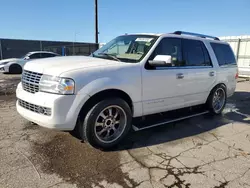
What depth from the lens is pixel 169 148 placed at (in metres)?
3.58

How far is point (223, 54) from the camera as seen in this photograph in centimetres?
566

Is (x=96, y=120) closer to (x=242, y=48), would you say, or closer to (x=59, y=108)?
(x=59, y=108)

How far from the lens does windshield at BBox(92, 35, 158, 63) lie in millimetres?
3872

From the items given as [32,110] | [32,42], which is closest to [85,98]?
[32,110]

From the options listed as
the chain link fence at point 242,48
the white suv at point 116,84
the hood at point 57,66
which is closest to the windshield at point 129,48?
the white suv at point 116,84

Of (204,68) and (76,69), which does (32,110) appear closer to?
(76,69)

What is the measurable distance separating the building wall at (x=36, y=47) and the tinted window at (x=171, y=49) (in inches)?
610

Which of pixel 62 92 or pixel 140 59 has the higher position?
pixel 140 59

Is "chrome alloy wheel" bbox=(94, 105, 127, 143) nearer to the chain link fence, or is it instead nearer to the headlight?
the headlight

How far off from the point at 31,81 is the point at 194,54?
3.38 m

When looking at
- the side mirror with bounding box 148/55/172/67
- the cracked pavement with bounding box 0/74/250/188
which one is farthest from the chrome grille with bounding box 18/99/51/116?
the side mirror with bounding box 148/55/172/67

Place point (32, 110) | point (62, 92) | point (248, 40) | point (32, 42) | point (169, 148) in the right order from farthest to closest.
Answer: point (32, 42) → point (248, 40) → point (169, 148) → point (32, 110) → point (62, 92)

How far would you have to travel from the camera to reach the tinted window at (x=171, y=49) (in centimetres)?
404

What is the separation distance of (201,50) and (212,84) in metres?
0.87
